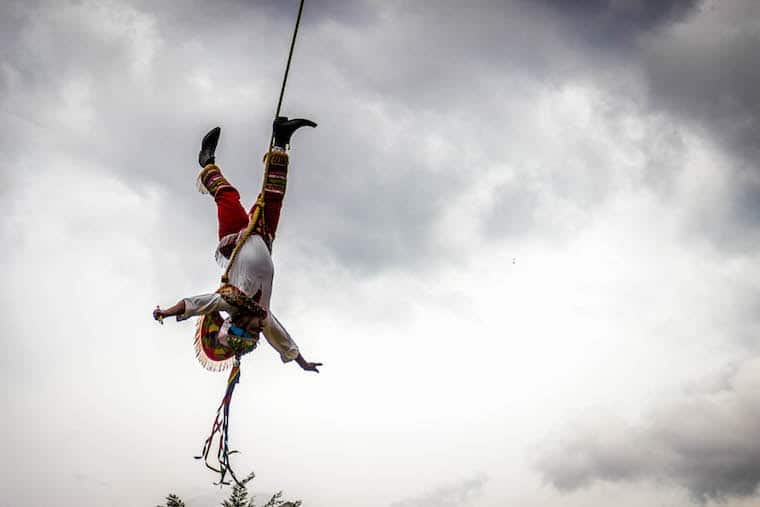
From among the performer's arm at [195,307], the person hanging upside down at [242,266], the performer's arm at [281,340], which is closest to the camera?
the performer's arm at [195,307]

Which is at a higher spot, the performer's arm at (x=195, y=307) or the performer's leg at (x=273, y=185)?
the performer's leg at (x=273, y=185)

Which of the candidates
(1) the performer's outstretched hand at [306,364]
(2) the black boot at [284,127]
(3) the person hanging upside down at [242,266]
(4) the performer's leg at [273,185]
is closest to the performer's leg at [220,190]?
(3) the person hanging upside down at [242,266]

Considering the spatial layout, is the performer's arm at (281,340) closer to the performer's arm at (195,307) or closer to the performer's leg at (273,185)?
the performer's arm at (195,307)

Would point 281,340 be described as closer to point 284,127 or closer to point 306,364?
point 306,364

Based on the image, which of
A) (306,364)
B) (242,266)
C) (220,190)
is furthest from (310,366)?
(220,190)

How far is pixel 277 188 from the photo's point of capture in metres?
7.36

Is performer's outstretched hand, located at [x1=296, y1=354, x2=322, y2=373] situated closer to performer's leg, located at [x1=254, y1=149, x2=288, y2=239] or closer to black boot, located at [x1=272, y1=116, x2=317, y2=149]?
performer's leg, located at [x1=254, y1=149, x2=288, y2=239]

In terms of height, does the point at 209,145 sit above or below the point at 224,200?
above

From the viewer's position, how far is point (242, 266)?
22.9 ft

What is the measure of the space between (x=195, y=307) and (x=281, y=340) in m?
1.23

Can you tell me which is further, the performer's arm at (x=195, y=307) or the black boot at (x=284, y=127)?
the black boot at (x=284, y=127)

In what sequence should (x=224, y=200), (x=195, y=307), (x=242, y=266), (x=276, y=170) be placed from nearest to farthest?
(x=195, y=307)
(x=242, y=266)
(x=276, y=170)
(x=224, y=200)

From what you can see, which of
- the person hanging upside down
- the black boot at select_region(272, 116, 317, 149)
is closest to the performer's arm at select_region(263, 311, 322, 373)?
the person hanging upside down

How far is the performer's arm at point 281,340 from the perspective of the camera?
7238 millimetres
